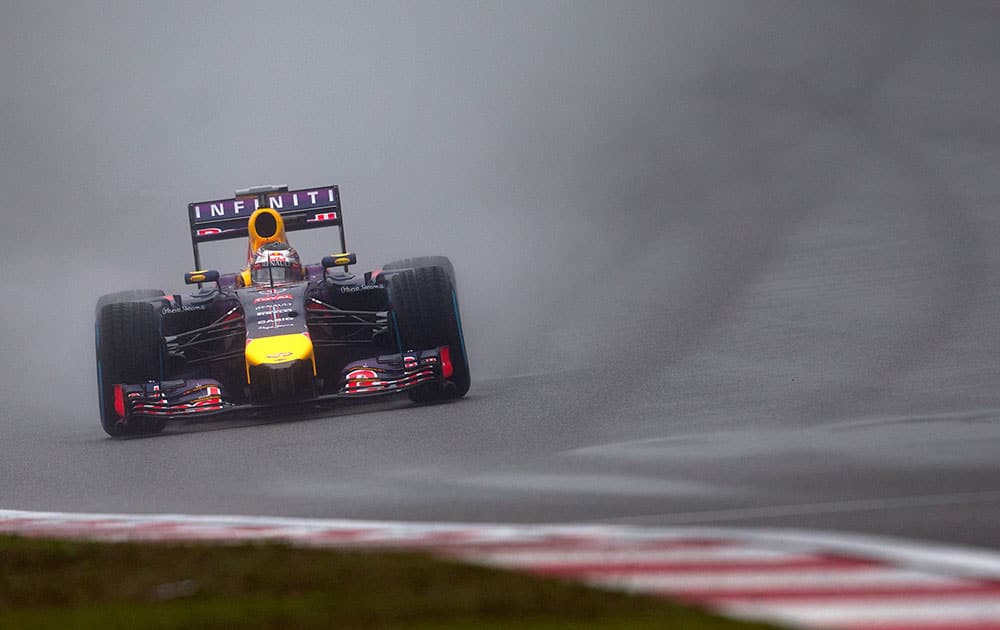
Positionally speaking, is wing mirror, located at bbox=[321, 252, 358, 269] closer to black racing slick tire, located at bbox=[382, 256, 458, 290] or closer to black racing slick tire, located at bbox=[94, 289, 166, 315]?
black racing slick tire, located at bbox=[382, 256, 458, 290]

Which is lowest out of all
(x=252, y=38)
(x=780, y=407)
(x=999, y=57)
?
(x=780, y=407)

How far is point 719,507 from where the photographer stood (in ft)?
23.0

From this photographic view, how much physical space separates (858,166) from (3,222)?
53.0 ft

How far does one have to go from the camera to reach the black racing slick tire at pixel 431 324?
14016 mm

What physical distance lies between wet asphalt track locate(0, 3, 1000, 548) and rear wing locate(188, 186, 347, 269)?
231 centimetres

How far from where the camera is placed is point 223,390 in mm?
13766

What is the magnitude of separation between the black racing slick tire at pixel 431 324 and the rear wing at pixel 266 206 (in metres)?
3.03

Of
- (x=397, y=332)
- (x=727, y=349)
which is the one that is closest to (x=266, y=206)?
(x=397, y=332)

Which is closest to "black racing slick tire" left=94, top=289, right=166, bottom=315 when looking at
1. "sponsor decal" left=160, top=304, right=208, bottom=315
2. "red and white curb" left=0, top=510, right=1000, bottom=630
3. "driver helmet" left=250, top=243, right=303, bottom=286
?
"sponsor decal" left=160, top=304, right=208, bottom=315

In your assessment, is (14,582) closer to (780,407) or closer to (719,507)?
(719,507)

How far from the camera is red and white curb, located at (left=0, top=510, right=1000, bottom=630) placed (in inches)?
166

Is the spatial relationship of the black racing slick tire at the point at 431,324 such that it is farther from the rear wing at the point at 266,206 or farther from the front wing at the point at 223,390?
the rear wing at the point at 266,206

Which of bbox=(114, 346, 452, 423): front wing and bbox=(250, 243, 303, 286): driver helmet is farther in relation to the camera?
bbox=(250, 243, 303, 286): driver helmet

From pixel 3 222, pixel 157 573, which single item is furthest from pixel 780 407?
pixel 3 222
